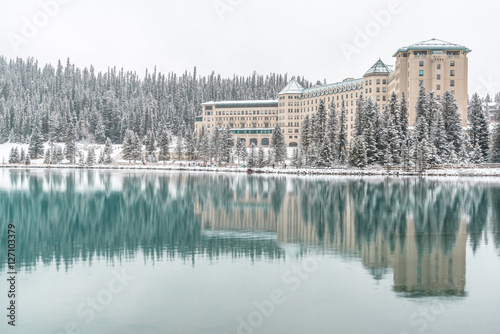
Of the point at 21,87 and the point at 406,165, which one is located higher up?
the point at 21,87

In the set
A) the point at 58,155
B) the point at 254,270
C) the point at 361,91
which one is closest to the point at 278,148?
the point at 361,91

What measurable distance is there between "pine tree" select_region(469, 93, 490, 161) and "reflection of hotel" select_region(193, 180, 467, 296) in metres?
54.4

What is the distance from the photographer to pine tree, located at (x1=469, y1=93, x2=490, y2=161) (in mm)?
80188

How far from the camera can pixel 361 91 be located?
12862 cm

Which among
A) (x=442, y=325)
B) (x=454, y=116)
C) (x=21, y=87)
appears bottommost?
(x=442, y=325)

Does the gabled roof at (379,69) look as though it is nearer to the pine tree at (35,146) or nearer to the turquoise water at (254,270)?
the pine tree at (35,146)

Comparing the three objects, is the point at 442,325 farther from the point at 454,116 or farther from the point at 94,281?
the point at 454,116

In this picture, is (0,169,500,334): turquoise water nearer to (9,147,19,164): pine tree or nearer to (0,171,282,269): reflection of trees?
(0,171,282,269): reflection of trees

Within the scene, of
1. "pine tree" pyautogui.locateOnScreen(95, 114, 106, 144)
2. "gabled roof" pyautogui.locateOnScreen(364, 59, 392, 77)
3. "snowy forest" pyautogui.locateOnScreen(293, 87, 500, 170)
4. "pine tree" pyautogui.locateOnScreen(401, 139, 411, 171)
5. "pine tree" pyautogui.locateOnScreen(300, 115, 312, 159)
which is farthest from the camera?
"pine tree" pyautogui.locateOnScreen(95, 114, 106, 144)

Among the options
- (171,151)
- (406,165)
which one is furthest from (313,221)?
(171,151)

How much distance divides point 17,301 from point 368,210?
24.2 m

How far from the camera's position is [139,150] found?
119188 millimetres

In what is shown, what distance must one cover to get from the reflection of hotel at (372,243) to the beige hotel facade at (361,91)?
7157 cm

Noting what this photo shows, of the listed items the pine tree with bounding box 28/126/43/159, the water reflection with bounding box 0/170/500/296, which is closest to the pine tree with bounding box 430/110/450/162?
the water reflection with bounding box 0/170/500/296
